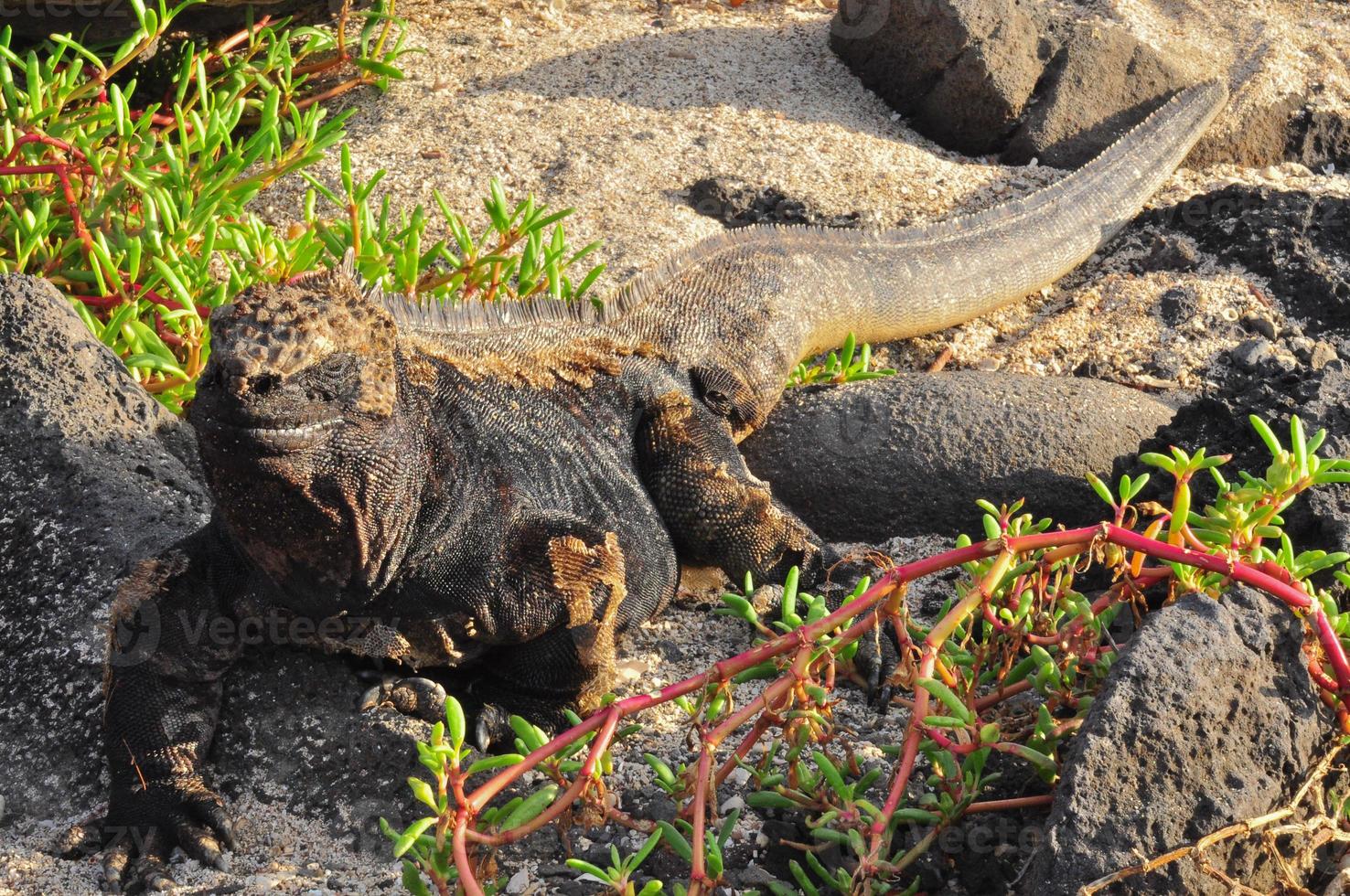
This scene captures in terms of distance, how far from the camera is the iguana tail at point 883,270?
4121 mm

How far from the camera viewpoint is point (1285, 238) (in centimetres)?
517

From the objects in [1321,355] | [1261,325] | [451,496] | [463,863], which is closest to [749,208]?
[1261,325]

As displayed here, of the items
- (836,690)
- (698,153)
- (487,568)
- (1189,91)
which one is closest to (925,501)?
(836,690)

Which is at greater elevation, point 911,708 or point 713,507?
point 911,708

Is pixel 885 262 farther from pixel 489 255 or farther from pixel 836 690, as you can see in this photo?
pixel 836 690

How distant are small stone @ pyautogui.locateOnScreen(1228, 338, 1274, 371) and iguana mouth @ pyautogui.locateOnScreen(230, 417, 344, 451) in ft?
9.64

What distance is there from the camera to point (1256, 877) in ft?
6.81

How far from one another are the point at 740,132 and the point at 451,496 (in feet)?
10.9

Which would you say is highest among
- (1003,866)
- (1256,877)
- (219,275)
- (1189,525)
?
(1189,525)

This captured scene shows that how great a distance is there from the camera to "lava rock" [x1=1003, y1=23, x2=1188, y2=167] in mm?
5984

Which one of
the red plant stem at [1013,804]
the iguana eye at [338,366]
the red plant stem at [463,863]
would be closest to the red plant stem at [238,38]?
the iguana eye at [338,366]

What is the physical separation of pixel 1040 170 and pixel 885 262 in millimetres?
1553

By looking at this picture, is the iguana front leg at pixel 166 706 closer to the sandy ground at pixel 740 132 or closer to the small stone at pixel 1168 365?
the sandy ground at pixel 740 132

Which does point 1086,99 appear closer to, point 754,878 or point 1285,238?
point 1285,238
